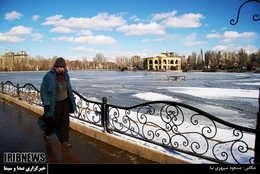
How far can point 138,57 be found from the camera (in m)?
151

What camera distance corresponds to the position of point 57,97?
402 cm

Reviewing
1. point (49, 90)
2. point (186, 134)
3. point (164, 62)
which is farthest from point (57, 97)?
point (164, 62)

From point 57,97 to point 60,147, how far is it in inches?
40.8

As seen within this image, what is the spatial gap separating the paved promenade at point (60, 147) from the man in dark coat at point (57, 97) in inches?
12.3

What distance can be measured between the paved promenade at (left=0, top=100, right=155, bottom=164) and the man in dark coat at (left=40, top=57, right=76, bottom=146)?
0.31 meters

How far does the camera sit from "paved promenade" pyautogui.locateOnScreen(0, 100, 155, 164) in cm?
354

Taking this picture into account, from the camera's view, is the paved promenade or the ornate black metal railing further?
the paved promenade

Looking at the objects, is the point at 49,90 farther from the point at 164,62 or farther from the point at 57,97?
the point at 164,62

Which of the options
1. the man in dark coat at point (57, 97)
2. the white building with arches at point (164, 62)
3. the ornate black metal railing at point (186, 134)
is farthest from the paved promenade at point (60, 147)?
the white building with arches at point (164, 62)

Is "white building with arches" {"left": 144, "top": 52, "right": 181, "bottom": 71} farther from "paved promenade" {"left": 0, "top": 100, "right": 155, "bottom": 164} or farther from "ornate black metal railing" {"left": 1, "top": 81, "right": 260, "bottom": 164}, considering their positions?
"paved promenade" {"left": 0, "top": 100, "right": 155, "bottom": 164}

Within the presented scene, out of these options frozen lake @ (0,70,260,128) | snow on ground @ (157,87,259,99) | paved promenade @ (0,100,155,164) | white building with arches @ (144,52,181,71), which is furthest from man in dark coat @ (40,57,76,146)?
white building with arches @ (144,52,181,71)
